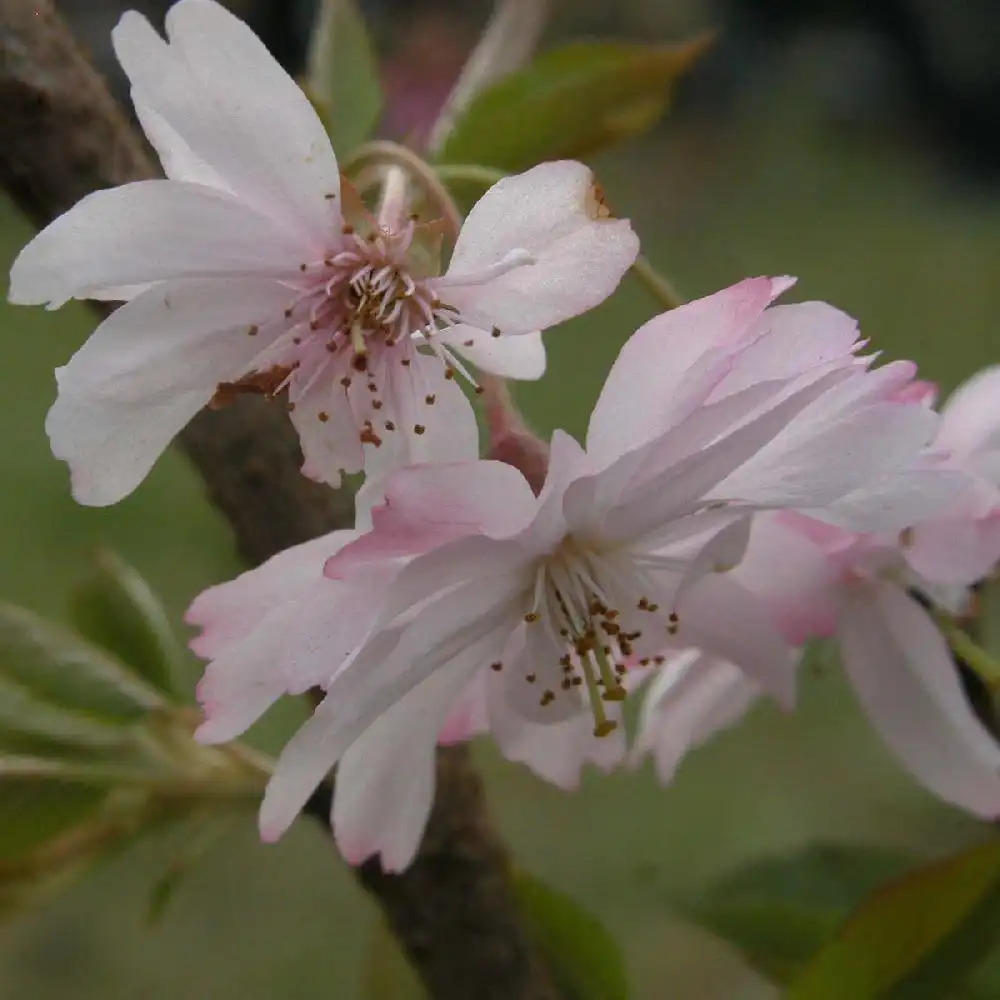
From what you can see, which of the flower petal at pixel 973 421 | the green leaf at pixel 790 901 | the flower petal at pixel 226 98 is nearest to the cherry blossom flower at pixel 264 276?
the flower petal at pixel 226 98

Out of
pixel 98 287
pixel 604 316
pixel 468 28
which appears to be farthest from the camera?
pixel 468 28

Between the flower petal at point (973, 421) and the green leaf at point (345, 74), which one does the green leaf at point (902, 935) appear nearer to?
the flower petal at point (973, 421)

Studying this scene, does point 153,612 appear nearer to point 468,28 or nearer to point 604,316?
point 604,316

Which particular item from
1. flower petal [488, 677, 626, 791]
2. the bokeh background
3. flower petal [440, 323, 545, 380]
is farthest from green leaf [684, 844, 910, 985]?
flower petal [440, 323, 545, 380]

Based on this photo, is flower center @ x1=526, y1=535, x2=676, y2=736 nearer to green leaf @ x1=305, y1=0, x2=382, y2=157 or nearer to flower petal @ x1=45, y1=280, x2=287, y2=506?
flower petal @ x1=45, y1=280, x2=287, y2=506

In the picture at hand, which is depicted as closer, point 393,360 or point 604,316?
point 393,360

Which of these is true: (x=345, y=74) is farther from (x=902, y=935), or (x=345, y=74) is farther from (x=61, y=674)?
(x=902, y=935)

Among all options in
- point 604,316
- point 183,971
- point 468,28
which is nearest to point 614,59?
point 183,971

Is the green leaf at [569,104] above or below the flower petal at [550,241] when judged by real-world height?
below
